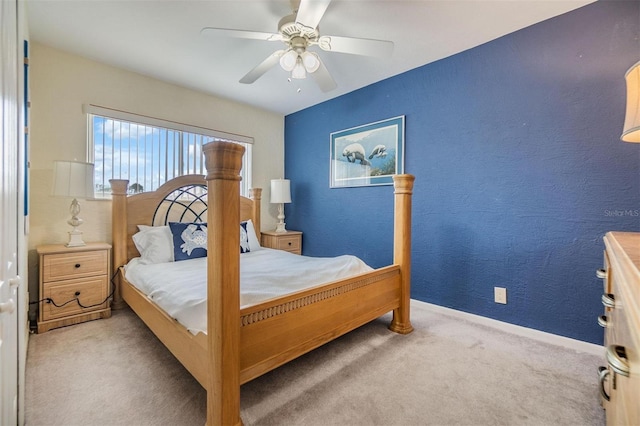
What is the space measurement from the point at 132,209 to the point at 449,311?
3286mm

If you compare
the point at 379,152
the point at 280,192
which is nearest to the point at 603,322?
the point at 379,152

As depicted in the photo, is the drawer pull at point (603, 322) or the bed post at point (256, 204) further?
the bed post at point (256, 204)

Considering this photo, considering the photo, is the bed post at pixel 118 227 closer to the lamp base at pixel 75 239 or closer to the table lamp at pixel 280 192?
the lamp base at pixel 75 239

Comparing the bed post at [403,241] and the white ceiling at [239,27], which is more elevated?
the white ceiling at [239,27]

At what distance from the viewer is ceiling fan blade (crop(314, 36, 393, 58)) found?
1.86 metres

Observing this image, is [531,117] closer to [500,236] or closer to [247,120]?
[500,236]

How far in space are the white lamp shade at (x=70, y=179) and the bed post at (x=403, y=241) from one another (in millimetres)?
2528

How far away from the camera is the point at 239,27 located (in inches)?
88.4

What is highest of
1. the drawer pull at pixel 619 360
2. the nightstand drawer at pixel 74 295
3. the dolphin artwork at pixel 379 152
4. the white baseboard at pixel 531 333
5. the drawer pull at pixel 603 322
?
the dolphin artwork at pixel 379 152

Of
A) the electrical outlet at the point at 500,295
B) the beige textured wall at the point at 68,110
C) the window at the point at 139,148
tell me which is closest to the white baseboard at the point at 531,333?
the electrical outlet at the point at 500,295

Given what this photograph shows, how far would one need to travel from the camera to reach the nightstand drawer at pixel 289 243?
387cm

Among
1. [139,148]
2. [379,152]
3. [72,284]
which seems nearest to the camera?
[72,284]

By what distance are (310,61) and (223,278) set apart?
1.59 m

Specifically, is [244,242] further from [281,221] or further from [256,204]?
[281,221]
